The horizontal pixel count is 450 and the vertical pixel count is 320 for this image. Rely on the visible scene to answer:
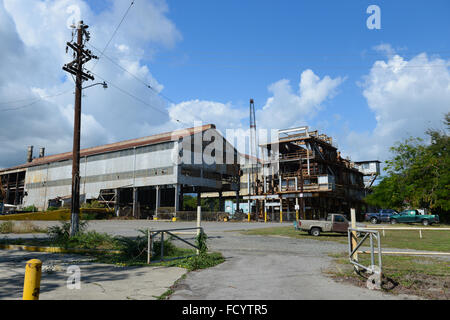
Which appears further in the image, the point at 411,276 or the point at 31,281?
the point at 411,276

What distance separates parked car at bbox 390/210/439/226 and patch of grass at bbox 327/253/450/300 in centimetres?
2798

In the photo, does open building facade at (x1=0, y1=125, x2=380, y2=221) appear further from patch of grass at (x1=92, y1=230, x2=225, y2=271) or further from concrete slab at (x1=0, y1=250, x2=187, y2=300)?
concrete slab at (x1=0, y1=250, x2=187, y2=300)

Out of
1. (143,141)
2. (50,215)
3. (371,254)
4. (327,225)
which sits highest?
(143,141)

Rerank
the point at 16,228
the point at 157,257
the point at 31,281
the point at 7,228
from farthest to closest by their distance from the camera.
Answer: the point at 16,228
the point at 7,228
the point at 157,257
the point at 31,281

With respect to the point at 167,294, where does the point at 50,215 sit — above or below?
below

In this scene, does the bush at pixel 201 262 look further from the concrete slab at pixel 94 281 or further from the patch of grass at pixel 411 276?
the patch of grass at pixel 411 276

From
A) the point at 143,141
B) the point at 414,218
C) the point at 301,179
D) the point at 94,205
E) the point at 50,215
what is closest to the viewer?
the point at 414,218

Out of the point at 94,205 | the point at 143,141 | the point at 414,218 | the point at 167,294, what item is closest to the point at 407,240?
the point at 167,294

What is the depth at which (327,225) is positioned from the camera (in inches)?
830

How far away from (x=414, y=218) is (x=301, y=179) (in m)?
14.9

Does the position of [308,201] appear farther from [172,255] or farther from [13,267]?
[13,267]

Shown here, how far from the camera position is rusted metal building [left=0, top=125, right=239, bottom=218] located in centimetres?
4512

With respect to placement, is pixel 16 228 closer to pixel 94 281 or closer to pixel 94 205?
pixel 94 281

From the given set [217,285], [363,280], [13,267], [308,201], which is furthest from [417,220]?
[13,267]
